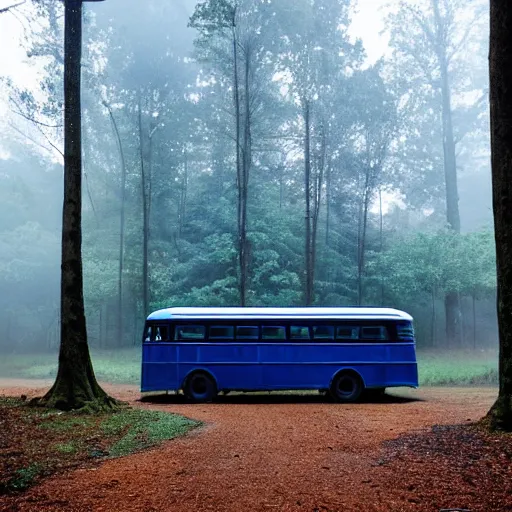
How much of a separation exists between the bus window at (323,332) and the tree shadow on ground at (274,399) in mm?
1839

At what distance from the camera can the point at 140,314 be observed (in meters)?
39.3

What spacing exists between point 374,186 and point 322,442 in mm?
29688

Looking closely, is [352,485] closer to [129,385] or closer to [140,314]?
[129,385]

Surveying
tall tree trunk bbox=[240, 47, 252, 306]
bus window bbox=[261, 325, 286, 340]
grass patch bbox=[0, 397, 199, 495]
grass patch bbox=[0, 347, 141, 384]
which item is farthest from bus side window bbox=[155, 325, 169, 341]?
tall tree trunk bbox=[240, 47, 252, 306]

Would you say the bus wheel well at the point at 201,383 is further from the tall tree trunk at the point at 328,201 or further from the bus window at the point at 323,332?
the tall tree trunk at the point at 328,201

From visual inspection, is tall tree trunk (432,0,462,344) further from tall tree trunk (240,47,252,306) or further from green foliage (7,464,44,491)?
green foliage (7,464,44,491)

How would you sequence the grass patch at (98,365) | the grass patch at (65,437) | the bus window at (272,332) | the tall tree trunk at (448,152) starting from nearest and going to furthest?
1. the grass patch at (65,437)
2. the bus window at (272,332)
3. the grass patch at (98,365)
4. the tall tree trunk at (448,152)

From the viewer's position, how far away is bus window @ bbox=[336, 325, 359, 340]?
1666 centimetres

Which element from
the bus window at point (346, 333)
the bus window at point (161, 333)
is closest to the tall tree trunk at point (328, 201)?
the bus window at point (346, 333)

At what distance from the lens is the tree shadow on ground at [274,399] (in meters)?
16.5

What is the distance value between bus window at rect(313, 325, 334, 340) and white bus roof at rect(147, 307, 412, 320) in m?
0.32

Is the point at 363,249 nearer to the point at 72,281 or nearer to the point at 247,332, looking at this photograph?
the point at 247,332

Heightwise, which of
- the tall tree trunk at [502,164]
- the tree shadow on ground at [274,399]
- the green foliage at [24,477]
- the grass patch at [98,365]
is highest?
the tall tree trunk at [502,164]

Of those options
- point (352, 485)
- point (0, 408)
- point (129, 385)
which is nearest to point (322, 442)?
point (352, 485)
